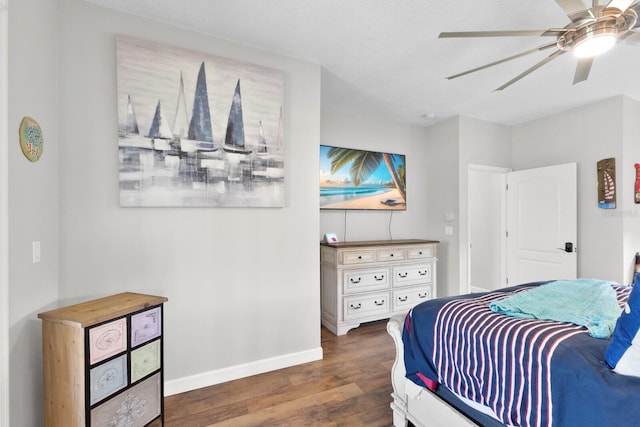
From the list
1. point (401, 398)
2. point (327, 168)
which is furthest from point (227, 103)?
point (401, 398)

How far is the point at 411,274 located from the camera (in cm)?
355

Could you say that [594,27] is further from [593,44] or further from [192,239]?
[192,239]

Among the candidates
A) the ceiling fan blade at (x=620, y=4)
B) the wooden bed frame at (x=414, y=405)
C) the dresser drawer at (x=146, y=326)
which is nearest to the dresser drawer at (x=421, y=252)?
the wooden bed frame at (x=414, y=405)

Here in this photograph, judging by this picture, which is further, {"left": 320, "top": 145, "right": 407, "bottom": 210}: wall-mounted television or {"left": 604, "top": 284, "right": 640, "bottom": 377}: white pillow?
{"left": 320, "top": 145, "right": 407, "bottom": 210}: wall-mounted television

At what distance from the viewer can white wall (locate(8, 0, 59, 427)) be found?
1.37 metres

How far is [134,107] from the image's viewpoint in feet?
6.36

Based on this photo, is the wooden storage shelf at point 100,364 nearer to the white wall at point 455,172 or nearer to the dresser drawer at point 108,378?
the dresser drawer at point 108,378

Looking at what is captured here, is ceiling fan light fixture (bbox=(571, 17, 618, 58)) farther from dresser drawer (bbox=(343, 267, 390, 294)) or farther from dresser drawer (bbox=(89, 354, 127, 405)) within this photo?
dresser drawer (bbox=(89, 354, 127, 405))

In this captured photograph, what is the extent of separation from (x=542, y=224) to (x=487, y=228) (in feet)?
2.64

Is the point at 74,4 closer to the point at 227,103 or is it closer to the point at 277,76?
the point at 227,103

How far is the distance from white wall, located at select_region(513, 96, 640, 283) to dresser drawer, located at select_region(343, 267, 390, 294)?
250cm

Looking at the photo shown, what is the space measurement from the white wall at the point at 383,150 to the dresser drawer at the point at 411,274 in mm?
641

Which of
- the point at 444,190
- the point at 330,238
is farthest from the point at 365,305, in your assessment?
the point at 444,190

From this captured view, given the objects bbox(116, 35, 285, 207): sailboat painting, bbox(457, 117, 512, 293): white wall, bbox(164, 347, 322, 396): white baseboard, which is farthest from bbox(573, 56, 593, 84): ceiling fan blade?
bbox(164, 347, 322, 396): white baseboard
